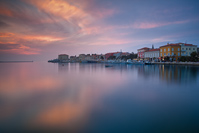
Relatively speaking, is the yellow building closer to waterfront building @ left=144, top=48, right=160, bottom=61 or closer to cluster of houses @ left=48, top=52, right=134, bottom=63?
waterfront building @ left=144, top=48, right=160, bottom=61

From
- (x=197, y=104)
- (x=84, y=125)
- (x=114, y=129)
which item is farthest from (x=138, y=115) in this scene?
(x=197, y=104)

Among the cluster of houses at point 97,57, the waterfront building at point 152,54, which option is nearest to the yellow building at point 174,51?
the waterfront building at point 152,54

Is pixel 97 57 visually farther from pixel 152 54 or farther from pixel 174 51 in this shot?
A: pixel 174 51


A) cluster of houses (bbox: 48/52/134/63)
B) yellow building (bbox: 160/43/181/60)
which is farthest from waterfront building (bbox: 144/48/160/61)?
cluster of houses (bbox: 48/52/134/63)

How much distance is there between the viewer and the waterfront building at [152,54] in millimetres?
42359

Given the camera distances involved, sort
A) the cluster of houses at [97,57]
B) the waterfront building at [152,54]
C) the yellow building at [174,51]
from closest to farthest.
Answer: the yellow building at [174,51]
the waterfront building at [152,54]
the cluster of houses at [97,57]

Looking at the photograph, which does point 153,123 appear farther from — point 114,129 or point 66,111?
point 66,111

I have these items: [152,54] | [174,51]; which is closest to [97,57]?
[152,54]

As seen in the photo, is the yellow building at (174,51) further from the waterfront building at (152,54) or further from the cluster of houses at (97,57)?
the cluster of houses at (97,57)

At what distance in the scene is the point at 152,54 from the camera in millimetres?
45250

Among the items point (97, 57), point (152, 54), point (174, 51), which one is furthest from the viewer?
point (97, 57)

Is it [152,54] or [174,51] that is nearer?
[174,51]

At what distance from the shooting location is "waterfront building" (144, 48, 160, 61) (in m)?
42.4

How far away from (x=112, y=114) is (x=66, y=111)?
5.85 ft
